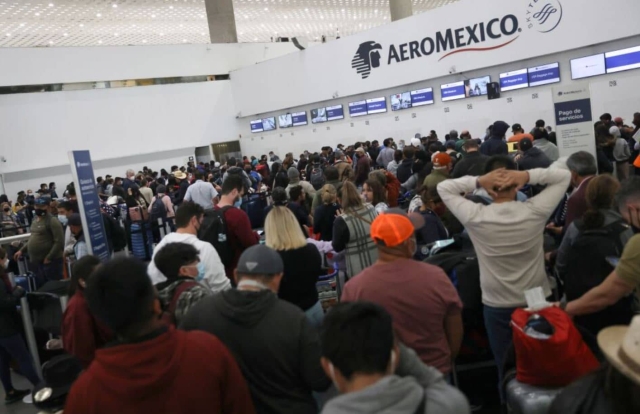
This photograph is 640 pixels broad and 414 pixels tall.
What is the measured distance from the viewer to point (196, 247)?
3.55 metres

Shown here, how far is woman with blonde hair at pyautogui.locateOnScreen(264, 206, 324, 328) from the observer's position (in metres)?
3.55

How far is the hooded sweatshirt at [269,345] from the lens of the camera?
224 centimetres

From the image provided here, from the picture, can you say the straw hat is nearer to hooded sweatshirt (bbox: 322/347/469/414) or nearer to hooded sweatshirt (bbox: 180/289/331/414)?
hooded sweatshirt (bbox: 322/347/469/414)

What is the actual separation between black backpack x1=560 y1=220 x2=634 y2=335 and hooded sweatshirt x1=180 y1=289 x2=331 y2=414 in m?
1.62

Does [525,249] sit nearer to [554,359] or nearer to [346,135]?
[554,359]

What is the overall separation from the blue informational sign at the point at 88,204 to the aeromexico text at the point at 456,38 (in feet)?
37.5

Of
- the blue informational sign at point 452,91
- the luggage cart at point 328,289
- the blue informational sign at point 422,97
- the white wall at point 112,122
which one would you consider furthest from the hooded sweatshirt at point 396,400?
the white wall at point 112,122

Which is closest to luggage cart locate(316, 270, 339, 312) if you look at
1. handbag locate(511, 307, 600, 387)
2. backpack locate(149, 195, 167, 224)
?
handbag locate(511, 307, 600, 387)

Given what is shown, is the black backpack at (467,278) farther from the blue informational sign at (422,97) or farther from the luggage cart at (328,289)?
the blue informational sign at (422,97)

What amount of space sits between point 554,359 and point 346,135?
17.9 meters

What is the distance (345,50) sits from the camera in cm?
1917

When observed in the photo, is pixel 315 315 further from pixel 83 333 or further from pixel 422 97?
pixel 422 97

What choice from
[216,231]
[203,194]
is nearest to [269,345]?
[216,231]

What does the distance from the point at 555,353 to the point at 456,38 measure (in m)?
14.4
